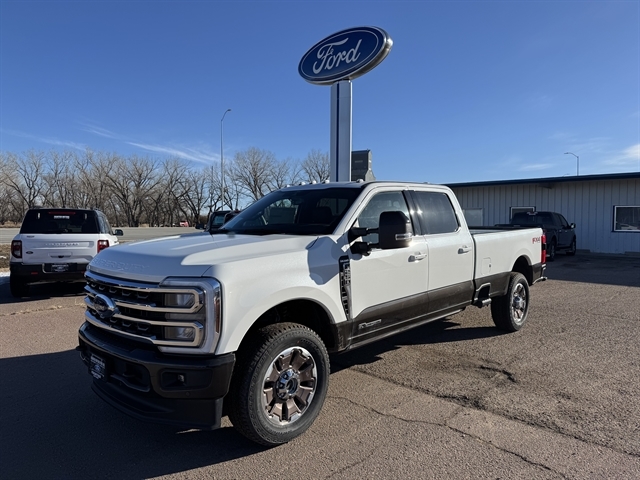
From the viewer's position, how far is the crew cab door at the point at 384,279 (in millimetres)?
3938

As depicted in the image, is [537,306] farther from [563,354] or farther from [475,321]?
[563,354]

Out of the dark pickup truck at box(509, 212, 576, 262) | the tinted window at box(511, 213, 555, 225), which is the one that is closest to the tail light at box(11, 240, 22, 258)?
the dark pickup truck at box(509, 212, 576, 262)

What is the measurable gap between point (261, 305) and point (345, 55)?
1202cm

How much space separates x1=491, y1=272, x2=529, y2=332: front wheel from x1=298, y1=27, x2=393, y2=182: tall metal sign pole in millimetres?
7434

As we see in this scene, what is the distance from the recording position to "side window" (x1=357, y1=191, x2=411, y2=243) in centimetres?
429

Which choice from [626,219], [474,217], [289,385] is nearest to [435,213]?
[289,385]

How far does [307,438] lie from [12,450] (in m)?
2.19

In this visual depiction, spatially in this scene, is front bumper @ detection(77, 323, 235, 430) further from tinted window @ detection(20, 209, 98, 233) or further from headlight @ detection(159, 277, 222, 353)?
tinted window @ detection(20, 209, 98, 233)

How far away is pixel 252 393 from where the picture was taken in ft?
10.1

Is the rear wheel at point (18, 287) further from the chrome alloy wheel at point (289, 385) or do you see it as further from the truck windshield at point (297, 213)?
the chrome alloy wheel at point (289, 385)

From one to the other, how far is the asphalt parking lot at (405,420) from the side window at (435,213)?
5.05ft

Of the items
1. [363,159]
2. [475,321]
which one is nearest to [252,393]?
[475,321]

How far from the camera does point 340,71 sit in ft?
44.3

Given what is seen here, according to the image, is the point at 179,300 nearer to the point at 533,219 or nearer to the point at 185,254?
the point at 185,254
